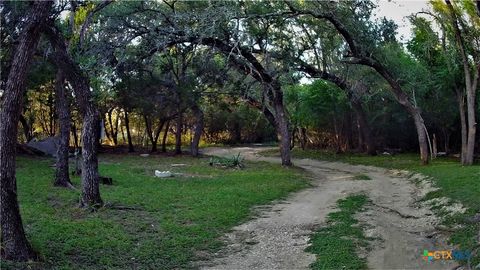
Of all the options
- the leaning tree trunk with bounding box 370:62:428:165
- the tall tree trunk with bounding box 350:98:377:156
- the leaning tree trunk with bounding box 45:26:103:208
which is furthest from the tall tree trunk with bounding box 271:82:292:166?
the leaning tree trunk with bounding box 45:26:103:208

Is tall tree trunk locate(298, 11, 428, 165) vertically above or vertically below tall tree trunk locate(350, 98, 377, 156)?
above

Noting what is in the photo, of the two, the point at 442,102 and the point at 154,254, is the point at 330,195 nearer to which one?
the point at 154,254

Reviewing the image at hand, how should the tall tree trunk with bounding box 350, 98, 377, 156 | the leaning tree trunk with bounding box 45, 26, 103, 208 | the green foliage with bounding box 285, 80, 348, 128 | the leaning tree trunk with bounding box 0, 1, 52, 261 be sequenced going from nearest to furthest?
the leaning tree trunk with bounding box 0, 1, 52, 261
the leaning tree trunk with bounding box 45, 26, 103, 208
the tall tree trunk with bounding box 350, 98, 377, 156
the green foliage with bounding box 285, 80, 348, 128

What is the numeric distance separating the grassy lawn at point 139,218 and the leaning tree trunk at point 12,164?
28 cm

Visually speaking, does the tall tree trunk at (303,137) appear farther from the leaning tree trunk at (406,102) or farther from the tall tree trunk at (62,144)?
the tall tree trunk at (62,144)

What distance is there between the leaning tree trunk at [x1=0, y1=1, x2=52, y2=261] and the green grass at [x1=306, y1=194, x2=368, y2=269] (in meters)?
3.73

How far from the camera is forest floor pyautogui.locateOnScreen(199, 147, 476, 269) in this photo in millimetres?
6461

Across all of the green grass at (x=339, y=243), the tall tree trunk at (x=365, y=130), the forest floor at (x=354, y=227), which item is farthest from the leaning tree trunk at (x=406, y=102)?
the green grass at (x=339, y=243)

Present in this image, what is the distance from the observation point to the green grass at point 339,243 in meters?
6.23

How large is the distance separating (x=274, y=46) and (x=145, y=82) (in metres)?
7.84

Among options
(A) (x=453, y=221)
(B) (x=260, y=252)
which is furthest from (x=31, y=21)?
(A) (x=453, y=221)

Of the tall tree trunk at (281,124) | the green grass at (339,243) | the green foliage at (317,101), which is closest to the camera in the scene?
the green grass at (339,243)

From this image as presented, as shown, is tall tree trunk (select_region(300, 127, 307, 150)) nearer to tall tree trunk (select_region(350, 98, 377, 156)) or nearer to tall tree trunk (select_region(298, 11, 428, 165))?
tall tree trunk (select_region(350, 98, 377, 156))

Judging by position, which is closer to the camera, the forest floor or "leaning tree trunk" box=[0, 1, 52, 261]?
"leaning tree trunk" box=[0, 1, 52, 261]
